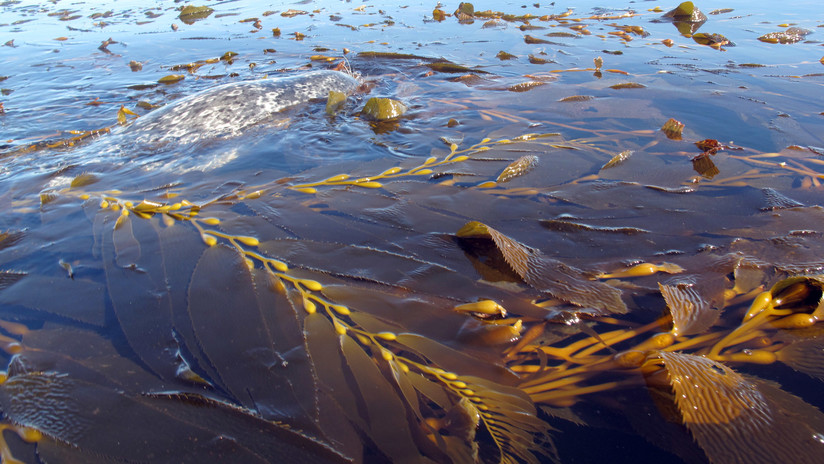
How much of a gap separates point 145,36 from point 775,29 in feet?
37.8

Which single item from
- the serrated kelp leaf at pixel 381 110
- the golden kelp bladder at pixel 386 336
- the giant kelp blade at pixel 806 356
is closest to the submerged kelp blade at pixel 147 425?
the golden kelp bladder at pixel 386 336

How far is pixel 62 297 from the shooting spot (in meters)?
1.44

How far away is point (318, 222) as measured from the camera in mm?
1824

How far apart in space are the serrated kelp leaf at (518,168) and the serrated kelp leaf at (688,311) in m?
1.03

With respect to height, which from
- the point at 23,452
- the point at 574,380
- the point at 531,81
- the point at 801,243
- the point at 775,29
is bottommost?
the point at 23,452

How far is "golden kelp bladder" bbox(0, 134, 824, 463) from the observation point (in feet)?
3.21

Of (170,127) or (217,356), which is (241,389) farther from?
(170,127)

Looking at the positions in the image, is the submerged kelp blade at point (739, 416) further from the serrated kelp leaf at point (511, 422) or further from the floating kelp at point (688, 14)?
the floating kelp at point (688, 14)

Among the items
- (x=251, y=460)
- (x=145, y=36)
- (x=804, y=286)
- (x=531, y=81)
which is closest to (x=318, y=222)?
(x=251, y=460)

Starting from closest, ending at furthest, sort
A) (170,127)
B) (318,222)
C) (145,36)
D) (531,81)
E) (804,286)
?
(804,286) → (318,222) → (170,127) → (531,81) → (145,36)

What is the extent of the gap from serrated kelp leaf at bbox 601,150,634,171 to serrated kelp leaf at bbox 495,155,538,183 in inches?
16.8

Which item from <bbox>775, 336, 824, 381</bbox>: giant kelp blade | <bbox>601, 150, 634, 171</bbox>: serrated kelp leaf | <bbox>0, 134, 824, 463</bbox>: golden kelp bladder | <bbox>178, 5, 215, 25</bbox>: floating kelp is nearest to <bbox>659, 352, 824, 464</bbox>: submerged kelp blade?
<bbox>0, 134, 824, 463</bbox>: golden kelp bladder

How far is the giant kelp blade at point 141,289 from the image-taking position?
3.98 ft

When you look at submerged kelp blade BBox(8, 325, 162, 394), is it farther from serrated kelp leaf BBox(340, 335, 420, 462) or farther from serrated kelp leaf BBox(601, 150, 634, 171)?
serrated kelp leaf BBox(601, 150, 634, 171)
